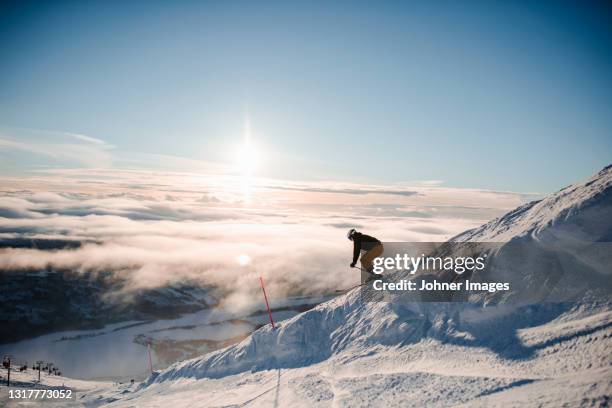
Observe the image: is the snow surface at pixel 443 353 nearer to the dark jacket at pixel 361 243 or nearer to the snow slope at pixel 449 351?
the snow slope at pixel 449 351

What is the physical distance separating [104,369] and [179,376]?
20831cm

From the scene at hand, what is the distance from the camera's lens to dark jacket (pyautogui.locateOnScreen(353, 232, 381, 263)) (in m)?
17.3

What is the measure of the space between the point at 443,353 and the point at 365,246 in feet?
19.8

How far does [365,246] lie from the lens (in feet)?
59.3

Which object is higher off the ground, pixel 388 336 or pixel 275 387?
pixel 388 336

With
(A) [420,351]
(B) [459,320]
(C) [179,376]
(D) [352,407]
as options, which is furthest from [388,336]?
(C) [179,376]

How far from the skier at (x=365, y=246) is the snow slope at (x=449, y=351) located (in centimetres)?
345

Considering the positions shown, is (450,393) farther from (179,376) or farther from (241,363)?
(179,376)

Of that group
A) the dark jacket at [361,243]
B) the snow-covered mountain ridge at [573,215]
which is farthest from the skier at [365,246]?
the snow-covered mountain ridge at [573,215]

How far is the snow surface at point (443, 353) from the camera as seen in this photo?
1112cm

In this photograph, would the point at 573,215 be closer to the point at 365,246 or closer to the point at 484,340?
the point at 484,340

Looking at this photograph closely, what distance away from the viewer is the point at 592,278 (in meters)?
14.3

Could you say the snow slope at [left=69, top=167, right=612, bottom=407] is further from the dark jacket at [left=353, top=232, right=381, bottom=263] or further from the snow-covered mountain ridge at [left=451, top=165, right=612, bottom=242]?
the dark jacket at [left=353, top=232, right=381, bottom=263]

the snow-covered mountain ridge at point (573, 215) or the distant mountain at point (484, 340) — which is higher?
the snow-covered mountain ridge at point (573, 215)
